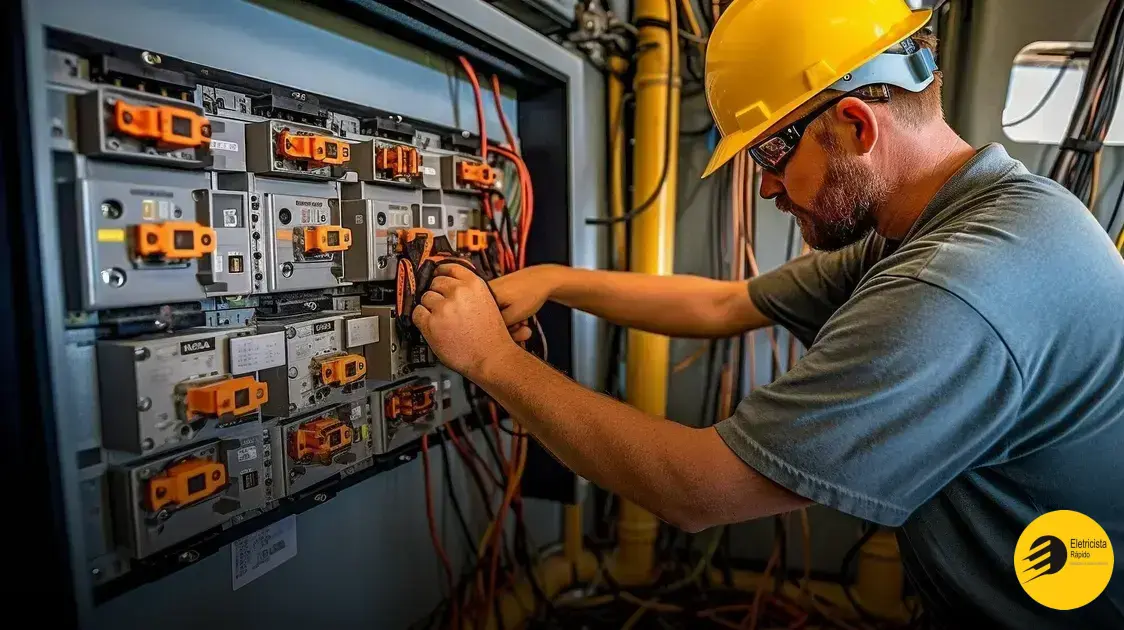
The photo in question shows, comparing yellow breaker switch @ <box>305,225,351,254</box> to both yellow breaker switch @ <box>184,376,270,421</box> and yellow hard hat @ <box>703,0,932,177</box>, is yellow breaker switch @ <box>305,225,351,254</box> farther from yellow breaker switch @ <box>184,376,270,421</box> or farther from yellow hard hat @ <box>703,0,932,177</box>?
yellow hard hat @ <box>703,0,932,177</box>

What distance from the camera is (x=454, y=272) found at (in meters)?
1.07

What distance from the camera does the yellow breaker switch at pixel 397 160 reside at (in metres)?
1.07

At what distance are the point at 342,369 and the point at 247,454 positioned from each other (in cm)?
18

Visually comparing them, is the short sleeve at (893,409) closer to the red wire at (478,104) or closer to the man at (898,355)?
the man at (898,355)

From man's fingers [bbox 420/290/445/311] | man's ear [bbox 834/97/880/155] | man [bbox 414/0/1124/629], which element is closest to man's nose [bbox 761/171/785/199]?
man [bbox 414/0/1124/629]

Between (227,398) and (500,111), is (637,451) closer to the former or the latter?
(227,398)

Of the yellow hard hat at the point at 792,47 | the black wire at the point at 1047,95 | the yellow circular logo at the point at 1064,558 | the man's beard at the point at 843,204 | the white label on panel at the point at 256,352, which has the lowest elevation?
the yellow circular logo at the point at 1064,558

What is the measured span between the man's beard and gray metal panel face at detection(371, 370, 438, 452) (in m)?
0.71

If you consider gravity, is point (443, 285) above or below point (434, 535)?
above

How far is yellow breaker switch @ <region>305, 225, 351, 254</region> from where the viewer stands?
3.16 feet

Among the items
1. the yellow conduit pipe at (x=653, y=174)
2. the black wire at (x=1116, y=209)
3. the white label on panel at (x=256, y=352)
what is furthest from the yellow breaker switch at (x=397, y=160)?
the black wire at (x=1116, y=209)

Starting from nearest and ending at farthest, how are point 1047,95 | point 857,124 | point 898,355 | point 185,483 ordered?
1. point 898,355
2. point 185,483
3. point 857,124
4. point 1047,95

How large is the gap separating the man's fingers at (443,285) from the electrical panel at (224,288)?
0.03 m

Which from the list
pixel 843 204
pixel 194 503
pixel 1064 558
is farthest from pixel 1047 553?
pixel 194 503
